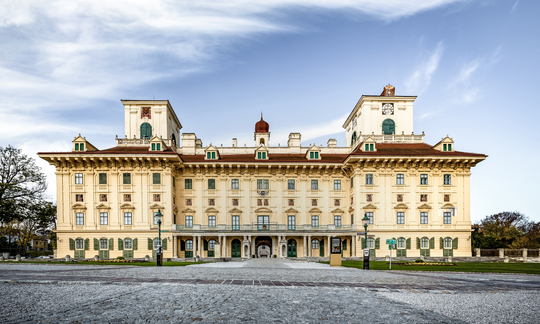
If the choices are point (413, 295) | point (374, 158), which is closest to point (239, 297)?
point (413, 295)

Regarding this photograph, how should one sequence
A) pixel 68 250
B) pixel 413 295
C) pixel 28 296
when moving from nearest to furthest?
pixel 28 296 < pixel 413 295 < pixel 68 250

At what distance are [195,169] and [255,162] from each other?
26.9ft

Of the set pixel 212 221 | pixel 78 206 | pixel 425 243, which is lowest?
pixel 425 243

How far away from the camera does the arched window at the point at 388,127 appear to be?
5744cm

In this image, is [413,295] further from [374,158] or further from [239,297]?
[374,158]

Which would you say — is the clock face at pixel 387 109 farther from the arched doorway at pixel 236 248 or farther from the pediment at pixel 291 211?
the arched doorway at pixel 236 248

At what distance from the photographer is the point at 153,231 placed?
162 feet

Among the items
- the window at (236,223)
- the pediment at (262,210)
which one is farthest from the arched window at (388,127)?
the window at (236,223)

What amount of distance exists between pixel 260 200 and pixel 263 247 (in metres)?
6.40

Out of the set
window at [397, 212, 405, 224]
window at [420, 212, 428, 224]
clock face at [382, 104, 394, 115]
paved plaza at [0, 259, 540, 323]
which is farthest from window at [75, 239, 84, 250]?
clock face at [382, 104, 394, 115]

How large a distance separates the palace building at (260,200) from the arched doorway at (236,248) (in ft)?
0.45

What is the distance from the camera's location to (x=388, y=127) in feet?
189

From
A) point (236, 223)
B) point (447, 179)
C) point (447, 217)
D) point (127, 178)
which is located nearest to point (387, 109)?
point (447, 179)

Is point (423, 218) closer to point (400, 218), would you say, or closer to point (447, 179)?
point (400, 218)
